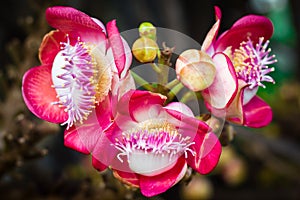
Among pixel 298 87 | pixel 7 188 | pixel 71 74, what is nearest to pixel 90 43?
pixel 71 74

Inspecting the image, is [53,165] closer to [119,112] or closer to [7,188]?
[7,188]

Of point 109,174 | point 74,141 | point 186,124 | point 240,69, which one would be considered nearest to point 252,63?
point 240,69

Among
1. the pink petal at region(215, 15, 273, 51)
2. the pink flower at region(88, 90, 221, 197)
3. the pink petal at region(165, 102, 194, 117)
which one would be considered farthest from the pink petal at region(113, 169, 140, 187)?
the pink petal at region(215, 15, 273, 51)

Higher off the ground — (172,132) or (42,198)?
(172,132)

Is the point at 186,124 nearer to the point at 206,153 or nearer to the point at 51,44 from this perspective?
the point at 206,153

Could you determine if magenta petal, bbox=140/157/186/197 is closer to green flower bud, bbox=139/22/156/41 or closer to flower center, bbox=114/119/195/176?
flower center, bbox=114/119/195/176

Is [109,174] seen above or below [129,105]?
below

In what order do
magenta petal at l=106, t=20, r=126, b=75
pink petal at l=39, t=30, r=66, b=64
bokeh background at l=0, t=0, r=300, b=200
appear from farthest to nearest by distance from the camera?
bokeh background at l=0, t=0, r=300, b=200 < pink petal at l=39, t=30, r=66, b=64 < magenta petal at l=106, t=20, r=126, b=75
